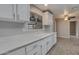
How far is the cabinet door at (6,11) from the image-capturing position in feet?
5.14

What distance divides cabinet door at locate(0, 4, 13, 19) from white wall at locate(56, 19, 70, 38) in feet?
17.5

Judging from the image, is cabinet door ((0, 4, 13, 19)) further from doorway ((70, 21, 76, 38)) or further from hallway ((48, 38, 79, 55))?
doorway ((70, 21, 76, 38))

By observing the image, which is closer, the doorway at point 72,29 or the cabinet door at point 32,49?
the cabinet door at point 32,49

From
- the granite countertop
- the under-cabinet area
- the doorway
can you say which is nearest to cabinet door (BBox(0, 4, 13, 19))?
the under-cabinet area

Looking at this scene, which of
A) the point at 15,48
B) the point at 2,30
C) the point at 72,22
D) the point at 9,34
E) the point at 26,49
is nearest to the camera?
the point at 15,48

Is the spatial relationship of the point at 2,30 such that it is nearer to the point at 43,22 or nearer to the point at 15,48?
the point at 15,48

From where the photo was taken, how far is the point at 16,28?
2549 millimetres

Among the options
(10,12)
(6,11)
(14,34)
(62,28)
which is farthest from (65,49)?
(6,11)

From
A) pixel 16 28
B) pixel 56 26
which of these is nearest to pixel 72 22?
pixel 56 26

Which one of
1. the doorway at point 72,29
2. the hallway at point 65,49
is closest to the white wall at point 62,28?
the doorway at point 72,29

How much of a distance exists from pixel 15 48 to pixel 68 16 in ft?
21.6

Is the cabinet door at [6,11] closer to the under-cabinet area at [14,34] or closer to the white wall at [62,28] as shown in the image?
the under-cabinet area at [14,34]

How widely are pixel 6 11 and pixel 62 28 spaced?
5.75 m

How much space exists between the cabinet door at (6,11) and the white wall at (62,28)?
5.34 meters
